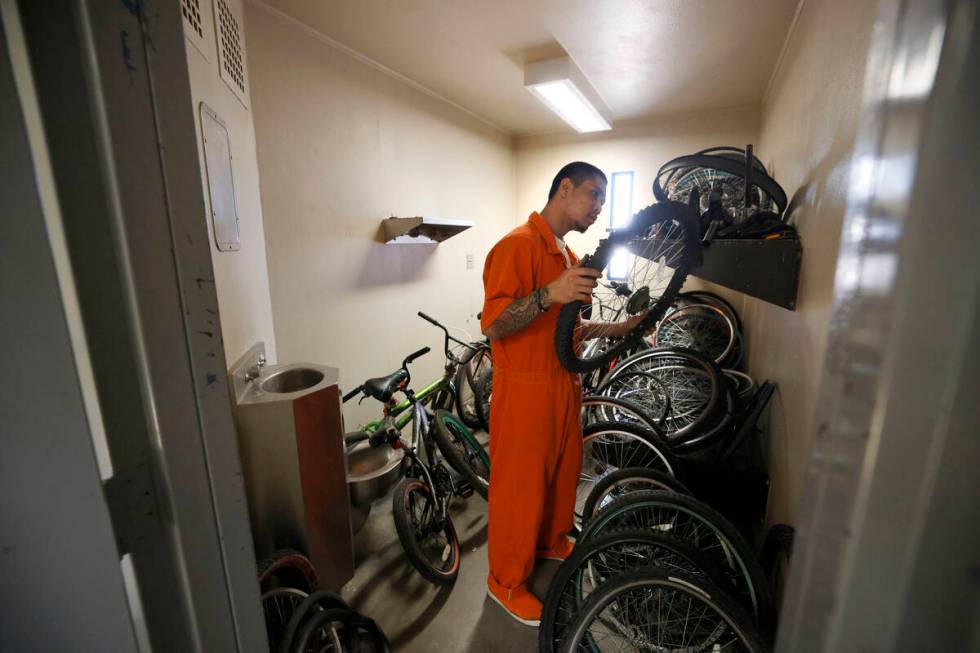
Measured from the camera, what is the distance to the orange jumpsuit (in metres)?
1.48

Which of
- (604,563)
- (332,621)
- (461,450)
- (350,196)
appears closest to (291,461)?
(332,621)

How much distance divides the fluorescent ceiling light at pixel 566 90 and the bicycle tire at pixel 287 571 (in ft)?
10.3

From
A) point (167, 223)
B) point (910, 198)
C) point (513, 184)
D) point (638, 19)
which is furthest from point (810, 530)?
point (513, 184)

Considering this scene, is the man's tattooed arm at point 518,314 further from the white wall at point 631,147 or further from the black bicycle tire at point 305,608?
the white wall at point 631,147

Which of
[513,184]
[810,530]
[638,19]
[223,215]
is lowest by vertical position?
[810,530]

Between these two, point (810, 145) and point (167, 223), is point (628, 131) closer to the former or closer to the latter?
point (810, 145)

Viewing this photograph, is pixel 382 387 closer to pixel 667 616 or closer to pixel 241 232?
pixel 241 232

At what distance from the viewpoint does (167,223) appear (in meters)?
0.43

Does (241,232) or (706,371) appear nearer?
(241,232)

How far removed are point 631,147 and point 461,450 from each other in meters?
3.88

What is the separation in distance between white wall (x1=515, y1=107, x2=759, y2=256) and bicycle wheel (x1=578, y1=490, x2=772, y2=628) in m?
3.10

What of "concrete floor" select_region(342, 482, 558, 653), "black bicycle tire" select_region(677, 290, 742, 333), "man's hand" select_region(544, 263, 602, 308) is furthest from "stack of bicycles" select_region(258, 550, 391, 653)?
"black bicycle tire" select_region(677, 290, 742, 333)

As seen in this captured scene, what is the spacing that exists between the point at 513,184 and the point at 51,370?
482 cm

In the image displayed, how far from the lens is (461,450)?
A: 224cm
